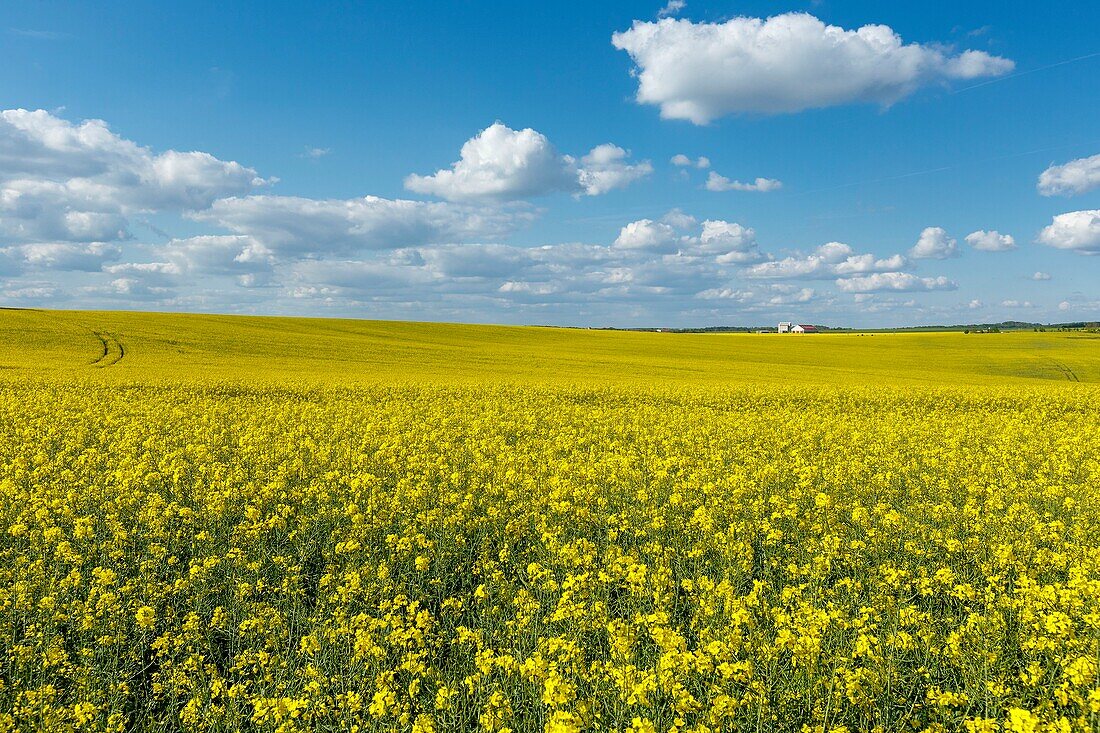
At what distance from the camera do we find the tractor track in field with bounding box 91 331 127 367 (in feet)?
94.4

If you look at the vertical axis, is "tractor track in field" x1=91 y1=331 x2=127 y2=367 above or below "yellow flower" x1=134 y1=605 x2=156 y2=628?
above

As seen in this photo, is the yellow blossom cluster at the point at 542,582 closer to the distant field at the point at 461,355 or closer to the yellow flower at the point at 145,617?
the yellow flower at the point at 145,617

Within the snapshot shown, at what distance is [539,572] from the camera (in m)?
5.87

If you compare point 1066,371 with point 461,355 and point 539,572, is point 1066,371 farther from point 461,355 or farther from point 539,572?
point 539,572

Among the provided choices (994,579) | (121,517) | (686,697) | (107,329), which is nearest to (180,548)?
(121,517)

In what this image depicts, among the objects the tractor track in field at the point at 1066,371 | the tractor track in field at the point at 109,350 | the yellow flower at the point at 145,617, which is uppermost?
the tractor track in field at the point at 109,350

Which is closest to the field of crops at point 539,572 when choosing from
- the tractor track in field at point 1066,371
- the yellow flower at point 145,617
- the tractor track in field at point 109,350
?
the yellow flower at point 145,617

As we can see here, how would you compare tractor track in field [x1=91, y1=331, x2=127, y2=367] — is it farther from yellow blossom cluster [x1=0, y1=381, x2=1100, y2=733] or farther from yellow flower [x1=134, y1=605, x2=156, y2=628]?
yellow flower [x1=134, y1=605, x2=156, y2=628]

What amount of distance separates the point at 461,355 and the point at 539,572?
3384 centimetres

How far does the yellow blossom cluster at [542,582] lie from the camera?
13.3 ft

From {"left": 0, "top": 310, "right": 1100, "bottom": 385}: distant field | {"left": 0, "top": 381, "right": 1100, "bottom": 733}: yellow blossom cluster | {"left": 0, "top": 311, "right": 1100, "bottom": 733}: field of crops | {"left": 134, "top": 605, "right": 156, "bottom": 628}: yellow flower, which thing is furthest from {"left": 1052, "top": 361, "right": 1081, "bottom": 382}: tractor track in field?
{"left": 134, "top": 605, "right": 156, "bottom": 628}: yellow flower

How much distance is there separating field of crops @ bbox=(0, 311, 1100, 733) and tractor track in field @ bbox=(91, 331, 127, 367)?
48.6 feet

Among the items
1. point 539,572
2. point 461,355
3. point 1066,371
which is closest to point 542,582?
point 539,572

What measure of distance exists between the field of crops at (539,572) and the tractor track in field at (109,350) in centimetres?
1480
